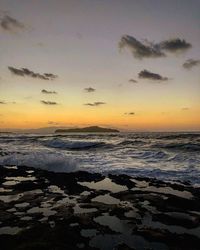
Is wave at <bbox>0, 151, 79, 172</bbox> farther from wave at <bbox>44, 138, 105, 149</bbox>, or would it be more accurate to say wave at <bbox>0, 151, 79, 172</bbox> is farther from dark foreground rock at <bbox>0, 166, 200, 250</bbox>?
wave at <bbox>44, 138, 105, 149</bbox>

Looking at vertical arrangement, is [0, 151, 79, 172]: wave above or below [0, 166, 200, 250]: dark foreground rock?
above

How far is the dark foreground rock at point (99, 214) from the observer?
500cm

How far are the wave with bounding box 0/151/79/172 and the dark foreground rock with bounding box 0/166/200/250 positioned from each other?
2813 mm

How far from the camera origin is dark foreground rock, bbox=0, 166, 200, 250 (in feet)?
16.4

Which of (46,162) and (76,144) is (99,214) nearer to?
(46,162)

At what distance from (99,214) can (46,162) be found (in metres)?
7.95

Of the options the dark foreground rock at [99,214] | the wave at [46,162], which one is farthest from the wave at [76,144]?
the dark foreground rock at [99,214]

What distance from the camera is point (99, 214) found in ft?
21.1

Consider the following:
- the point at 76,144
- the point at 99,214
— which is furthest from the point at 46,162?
the point at 76,144

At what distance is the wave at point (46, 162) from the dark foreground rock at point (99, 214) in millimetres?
2813

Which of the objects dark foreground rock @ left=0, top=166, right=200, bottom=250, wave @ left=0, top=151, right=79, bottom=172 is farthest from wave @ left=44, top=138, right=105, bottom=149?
dark foreground rock @ left=0, top=166, right=200, bottom=250

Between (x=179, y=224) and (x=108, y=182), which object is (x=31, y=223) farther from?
(x=108, y=182)

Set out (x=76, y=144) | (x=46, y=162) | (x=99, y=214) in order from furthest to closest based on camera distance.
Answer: (x=76, y=144)
(x=46, y=162)
(x=99, y=214)

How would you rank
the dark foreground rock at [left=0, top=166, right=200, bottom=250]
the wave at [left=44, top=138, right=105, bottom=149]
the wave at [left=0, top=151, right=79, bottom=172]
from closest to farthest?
the dark foreground rock at [left=0, top=166, right=200, bottom=250] < the wave at [left=0, top=151, right=79, bottom=172] < the wave at [left=44, top=138, right=105, bottom=149]
